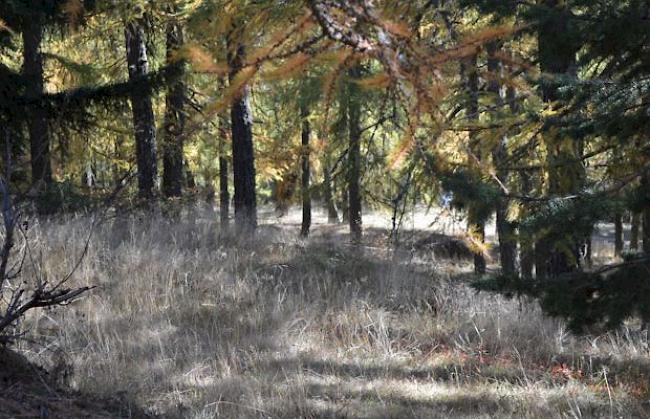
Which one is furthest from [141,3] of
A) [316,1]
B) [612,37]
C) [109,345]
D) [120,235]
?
[316,1]

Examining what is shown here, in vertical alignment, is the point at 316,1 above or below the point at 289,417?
above

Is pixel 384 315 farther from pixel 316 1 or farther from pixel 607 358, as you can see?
pixel 316 1

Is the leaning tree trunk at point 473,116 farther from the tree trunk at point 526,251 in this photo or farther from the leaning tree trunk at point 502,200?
the tree trunk at point 526,251

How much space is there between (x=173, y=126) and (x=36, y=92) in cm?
612

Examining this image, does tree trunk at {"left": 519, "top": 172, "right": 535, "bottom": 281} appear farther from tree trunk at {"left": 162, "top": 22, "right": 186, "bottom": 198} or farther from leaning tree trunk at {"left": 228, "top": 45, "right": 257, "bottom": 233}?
tree trunk at {"left": 162, "top": 22, "right": 186, "bottom": 198}

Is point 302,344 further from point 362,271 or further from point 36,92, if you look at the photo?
point 36,92

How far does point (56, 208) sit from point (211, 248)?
3503mm

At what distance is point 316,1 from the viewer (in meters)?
2.81

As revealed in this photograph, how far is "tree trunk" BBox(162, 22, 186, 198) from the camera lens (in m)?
13.1

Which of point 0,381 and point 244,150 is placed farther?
point 244,150

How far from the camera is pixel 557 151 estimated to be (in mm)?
7742

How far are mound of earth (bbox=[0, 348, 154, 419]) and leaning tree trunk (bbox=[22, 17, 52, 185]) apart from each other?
307cm

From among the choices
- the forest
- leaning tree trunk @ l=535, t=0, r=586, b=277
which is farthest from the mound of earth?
leaning tree trunk @ l=535, t=0, r=586, b=277

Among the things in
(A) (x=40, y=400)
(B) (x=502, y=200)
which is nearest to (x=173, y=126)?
(B) (x=502, y=200)
